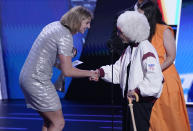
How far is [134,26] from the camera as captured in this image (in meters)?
1.81

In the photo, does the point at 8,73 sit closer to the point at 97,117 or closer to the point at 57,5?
the point at 57,5

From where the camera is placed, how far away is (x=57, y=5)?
5578 mm

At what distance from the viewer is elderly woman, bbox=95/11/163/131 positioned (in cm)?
176

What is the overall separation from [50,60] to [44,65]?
52 millimetres

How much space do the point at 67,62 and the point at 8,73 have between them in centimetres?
391

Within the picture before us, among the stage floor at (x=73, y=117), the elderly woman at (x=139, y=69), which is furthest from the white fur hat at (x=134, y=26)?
the stage floor at (x=73, y=117)

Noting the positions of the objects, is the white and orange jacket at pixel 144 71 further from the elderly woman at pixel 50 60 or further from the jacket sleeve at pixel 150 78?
the elderly woman at pixel 50 60

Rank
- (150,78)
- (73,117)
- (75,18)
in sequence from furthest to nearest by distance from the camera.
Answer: (73,117) < (75,18) < (150,78)

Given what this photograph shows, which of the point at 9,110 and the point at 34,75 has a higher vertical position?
the point at 34,75

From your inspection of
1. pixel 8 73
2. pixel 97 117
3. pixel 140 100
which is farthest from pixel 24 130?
pixel 8 73

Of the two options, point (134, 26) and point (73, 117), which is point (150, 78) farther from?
point (73, 117)

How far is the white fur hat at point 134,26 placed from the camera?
5.94 ft

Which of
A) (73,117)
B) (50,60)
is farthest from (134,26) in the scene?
(73,117)

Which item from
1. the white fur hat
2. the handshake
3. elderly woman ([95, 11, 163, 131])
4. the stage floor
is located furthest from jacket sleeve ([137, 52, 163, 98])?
the stage floor
